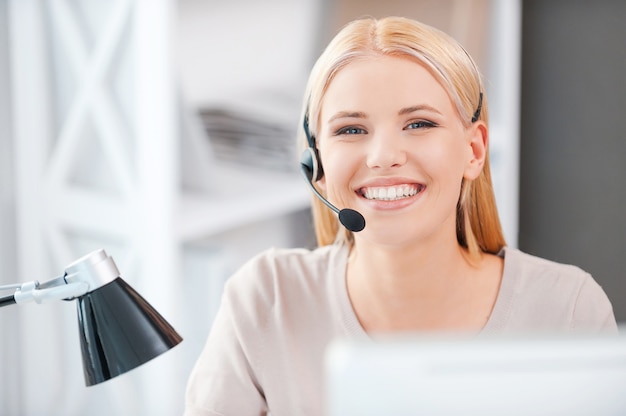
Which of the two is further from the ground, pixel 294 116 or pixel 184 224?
pixel 294 116

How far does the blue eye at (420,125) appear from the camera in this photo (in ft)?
3.88

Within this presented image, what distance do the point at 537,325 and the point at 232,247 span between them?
3.82ft

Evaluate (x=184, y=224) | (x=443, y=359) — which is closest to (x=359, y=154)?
(x=443, y=359)

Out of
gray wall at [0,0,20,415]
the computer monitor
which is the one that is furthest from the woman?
gray wall at [0,0,20,415]

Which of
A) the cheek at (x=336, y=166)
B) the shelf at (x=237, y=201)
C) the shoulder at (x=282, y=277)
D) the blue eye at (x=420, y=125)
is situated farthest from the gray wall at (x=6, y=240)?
the blue eye at (x=420, y=125)

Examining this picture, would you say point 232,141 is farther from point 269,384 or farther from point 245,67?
point 269,384

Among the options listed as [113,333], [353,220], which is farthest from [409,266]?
[113,333]

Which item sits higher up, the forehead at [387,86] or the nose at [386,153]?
the forehead at [387,86]

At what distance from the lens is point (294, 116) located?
217cm

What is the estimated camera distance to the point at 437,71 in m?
1.18

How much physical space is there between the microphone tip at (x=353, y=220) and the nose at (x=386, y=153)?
0.07m

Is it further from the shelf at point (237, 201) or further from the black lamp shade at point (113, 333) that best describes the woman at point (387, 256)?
the shelf at point (237, 201)

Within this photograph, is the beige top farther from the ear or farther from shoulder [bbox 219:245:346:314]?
the ear

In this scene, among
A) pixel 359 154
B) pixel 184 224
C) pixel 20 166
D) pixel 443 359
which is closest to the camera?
pixel 443 359
